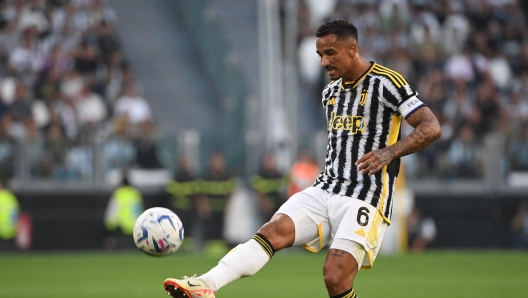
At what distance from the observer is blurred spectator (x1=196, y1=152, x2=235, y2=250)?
747 inches

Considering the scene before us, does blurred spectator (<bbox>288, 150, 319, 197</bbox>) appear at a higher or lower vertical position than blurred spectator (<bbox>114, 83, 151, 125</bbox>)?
lower

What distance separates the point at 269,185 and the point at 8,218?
16.2 ft

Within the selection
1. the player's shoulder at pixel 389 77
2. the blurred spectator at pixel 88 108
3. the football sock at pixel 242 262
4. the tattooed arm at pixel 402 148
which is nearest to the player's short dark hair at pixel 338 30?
the player's shoulder at pixel 389 77

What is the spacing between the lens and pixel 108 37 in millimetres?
20859

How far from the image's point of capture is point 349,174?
22.3 ft

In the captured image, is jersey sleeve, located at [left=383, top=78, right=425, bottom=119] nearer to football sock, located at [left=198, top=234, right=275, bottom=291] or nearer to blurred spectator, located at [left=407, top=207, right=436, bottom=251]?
football sock, located at [left=198, top=234, right=275, bottom=291]

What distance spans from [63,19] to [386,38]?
23.9 feet

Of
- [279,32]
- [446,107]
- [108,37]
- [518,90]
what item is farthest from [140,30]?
[518,90]

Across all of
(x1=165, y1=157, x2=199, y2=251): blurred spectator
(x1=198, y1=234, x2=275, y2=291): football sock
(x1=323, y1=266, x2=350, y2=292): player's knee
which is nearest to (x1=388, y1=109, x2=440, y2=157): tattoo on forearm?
(x1=323, y1=266, x2=350, y2=292): player's knee

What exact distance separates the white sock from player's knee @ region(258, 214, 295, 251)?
0.10 metres

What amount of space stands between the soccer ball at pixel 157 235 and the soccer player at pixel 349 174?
43 cm

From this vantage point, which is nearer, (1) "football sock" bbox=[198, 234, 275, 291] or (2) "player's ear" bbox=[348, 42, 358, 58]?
(1) "football sock" bbox=[198, 234, 275, 291]

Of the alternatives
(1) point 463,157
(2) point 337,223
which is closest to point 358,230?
(2) point 337,223

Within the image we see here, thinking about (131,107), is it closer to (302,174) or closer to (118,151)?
(118,151)
